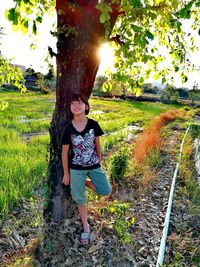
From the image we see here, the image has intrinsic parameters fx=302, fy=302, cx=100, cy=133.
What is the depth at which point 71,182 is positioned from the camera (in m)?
3.31

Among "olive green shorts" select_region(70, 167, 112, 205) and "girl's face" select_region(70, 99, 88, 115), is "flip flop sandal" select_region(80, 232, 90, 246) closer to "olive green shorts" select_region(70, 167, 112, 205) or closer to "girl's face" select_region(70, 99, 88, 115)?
"olive green shorts" select_region(70, 167, 112, 205)

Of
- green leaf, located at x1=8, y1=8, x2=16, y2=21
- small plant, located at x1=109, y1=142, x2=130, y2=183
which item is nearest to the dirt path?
small plant, located at x1=109, y1=142, x2=130, y2=183

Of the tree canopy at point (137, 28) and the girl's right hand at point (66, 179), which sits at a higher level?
the tree canopy at point (137, 28)

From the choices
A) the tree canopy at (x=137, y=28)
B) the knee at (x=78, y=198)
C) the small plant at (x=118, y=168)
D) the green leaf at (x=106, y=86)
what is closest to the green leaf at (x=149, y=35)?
the tree canopy at (x=137, y=28)

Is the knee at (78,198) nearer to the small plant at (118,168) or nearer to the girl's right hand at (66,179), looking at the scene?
the girl's right hand at (66,179)

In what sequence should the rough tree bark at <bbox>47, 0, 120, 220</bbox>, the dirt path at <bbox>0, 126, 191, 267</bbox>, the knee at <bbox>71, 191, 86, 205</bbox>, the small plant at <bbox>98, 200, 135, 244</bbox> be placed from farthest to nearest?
the small plant at <bbox>98, 200, 135, 244</bbox> → the knee at <bbox>71, 191, 86, 205</bbox> → the dirt path at <bbox>0, 126, 191, 267</bbox> → the rough tree bark at <bbox>47, 0, 120, 220</bbox>

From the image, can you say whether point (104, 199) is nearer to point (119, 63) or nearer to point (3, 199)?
point (3, 199)

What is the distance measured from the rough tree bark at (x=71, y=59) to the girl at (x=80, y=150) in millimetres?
180

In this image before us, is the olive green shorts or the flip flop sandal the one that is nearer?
the olive green shorts

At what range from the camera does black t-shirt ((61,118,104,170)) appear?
10.5 ft

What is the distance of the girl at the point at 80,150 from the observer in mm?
3209

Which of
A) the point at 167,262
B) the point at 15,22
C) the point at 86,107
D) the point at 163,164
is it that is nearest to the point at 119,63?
the point at 86,107

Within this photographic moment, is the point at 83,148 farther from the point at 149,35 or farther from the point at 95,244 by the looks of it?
the point at 149,35

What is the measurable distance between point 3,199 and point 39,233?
91cm
